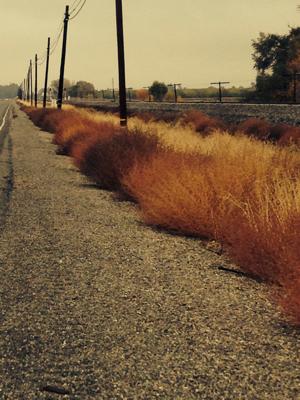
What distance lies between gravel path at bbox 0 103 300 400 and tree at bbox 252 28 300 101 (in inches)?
1018

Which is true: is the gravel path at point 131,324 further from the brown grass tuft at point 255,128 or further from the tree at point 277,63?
the tree at point 277,63

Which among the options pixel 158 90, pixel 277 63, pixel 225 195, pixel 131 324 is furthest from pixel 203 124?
pixel 158 90

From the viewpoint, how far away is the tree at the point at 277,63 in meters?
34.6

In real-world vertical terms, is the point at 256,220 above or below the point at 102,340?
above

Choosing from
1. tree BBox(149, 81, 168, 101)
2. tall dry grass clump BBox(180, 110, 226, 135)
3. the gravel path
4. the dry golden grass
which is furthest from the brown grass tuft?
tree BBox(149, 81, 168, 101)

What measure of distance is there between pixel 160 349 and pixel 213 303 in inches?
34.3

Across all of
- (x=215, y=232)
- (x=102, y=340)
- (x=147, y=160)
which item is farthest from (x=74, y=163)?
(x=102, y=340)

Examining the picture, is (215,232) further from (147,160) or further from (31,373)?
(147,160)

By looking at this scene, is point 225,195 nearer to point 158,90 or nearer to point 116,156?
point 116,156

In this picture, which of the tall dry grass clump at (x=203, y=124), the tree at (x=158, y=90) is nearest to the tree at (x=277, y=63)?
the tall dry grass clump at (x=203, y=124)

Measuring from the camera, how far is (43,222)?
20.9 ft

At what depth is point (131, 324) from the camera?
341 centimetres

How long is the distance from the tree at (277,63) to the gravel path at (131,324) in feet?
84.8

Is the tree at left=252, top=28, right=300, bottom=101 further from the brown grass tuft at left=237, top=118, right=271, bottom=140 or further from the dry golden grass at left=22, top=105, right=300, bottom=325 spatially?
the dry golden grass at left=22, top=105, right=300, bottom=325
